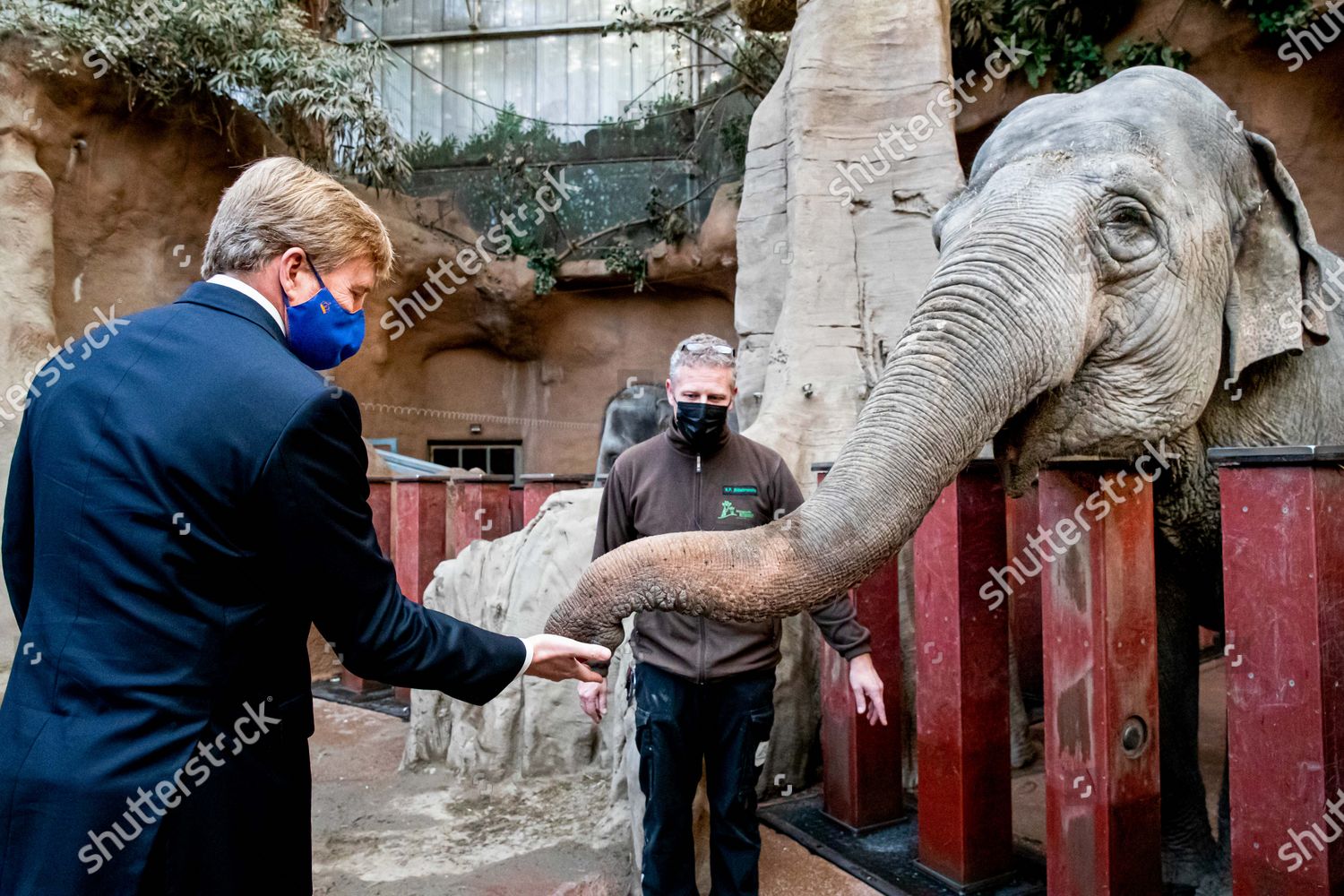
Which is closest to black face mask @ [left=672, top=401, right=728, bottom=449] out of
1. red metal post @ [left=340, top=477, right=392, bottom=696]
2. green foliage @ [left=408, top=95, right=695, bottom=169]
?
red metal post @ [left=340, top=477, right=392, bottom=696]

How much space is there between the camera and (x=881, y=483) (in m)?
2.26

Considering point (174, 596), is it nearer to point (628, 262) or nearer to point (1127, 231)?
point (1127, 231)

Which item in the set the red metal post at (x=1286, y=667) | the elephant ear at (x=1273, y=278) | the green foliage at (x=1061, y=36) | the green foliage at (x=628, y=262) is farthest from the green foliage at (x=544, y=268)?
the red metal post at (x=1286, y=667)

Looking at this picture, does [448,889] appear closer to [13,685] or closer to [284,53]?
[13,685]

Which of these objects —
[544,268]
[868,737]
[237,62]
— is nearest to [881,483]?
[868,737]

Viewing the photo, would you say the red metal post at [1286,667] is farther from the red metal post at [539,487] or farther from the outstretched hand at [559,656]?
the red metal post at [539,487]

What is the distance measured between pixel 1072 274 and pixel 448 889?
3.06 metres

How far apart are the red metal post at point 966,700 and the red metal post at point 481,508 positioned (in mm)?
3908

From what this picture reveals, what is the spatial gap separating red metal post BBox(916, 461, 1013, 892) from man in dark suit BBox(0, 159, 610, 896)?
7.35ft

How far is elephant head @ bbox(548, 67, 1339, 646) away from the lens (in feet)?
7.23

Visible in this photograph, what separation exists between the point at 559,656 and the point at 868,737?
2.25m

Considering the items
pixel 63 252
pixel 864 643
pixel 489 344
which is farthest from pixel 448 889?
pixel 489 344

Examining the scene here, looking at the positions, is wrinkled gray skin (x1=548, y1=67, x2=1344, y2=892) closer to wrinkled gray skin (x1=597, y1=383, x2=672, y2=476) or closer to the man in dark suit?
the man in dark suit

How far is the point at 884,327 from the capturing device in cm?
643
